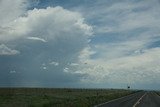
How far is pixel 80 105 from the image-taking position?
1329 inches

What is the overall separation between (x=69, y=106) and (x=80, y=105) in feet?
4.52

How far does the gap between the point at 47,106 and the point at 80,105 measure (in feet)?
11.1

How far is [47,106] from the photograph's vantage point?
3334 cm

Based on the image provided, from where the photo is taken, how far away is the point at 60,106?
3222 cm

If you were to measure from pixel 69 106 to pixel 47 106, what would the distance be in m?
2.30

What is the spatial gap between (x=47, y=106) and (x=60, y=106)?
1.80 metres

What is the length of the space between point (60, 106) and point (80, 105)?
2.50 metres
